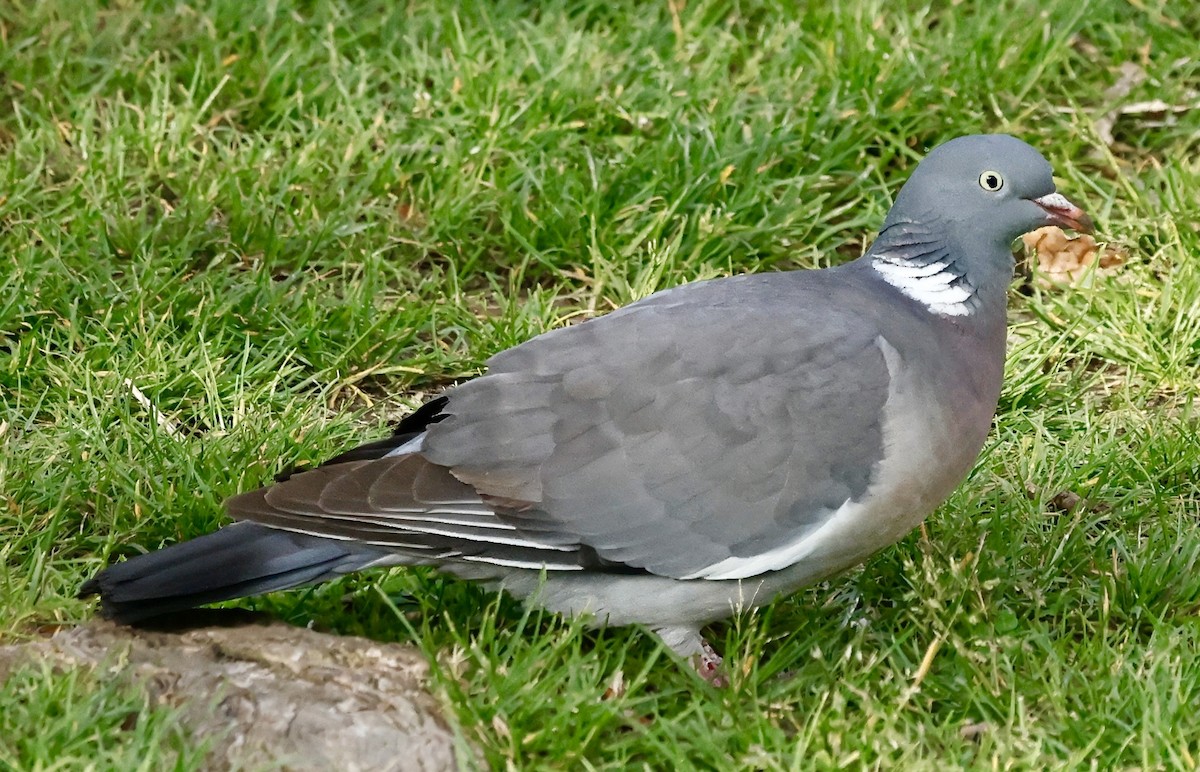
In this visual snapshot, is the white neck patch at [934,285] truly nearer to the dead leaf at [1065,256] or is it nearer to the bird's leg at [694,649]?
the bird's leg at [694,649]

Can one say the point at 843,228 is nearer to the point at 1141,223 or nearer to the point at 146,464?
the point at 1141,223

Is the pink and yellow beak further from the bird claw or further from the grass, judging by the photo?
the bird claw

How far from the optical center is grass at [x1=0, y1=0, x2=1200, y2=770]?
3.15 metres

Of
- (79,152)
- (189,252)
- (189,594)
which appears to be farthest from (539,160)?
(189,594)

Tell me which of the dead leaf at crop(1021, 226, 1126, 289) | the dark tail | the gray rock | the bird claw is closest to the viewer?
the gray rock

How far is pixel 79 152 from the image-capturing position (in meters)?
4.85

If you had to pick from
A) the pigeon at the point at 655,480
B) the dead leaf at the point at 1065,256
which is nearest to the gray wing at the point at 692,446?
the pigeon at the point at 655,480

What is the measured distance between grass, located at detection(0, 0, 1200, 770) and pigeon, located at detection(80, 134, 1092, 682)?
16cm

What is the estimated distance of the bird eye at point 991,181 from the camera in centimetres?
345

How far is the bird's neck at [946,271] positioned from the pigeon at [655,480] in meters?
0.12

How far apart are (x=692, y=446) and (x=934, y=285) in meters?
0.68

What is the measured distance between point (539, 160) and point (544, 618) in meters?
1.89

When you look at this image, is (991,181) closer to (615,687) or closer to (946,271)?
(946,271)

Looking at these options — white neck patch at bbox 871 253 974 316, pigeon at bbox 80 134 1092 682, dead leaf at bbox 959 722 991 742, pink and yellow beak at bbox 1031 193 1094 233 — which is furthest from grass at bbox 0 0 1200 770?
pink and yellow beak at bbox 1031 193 1094 233
